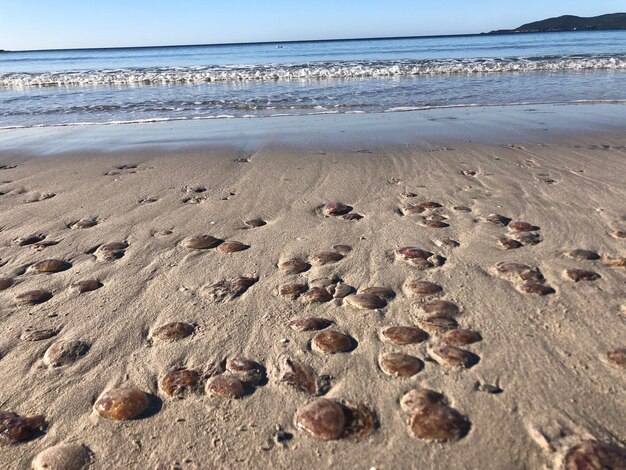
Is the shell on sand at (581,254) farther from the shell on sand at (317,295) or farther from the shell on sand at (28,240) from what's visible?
the shell on sand at (28,240)

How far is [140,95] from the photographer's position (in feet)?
42.9

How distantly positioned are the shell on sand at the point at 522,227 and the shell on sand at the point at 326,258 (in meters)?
1.25

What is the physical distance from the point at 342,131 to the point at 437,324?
17.5 ft

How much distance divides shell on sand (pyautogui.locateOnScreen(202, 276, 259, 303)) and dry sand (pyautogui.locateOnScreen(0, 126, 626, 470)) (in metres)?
0.04

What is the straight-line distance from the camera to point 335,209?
12.0 ft

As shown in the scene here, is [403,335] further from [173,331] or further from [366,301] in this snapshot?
[173,331]

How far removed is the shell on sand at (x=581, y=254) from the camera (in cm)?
276

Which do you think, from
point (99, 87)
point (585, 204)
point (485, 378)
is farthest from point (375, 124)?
point (99, 87)

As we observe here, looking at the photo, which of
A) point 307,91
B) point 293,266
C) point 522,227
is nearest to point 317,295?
point 293,266

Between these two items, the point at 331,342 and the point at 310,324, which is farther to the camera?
the point at 310,324

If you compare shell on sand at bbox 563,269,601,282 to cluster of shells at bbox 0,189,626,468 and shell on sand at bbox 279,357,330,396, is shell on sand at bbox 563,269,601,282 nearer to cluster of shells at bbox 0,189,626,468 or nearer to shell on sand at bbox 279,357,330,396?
cluster of shells at bbox 0,189,626,468

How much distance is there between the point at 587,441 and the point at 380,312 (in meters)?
0.98

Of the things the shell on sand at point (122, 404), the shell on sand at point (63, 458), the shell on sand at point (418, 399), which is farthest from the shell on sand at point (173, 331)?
the shell on sand at point (418, 399)

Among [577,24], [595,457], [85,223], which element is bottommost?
[85,223]
